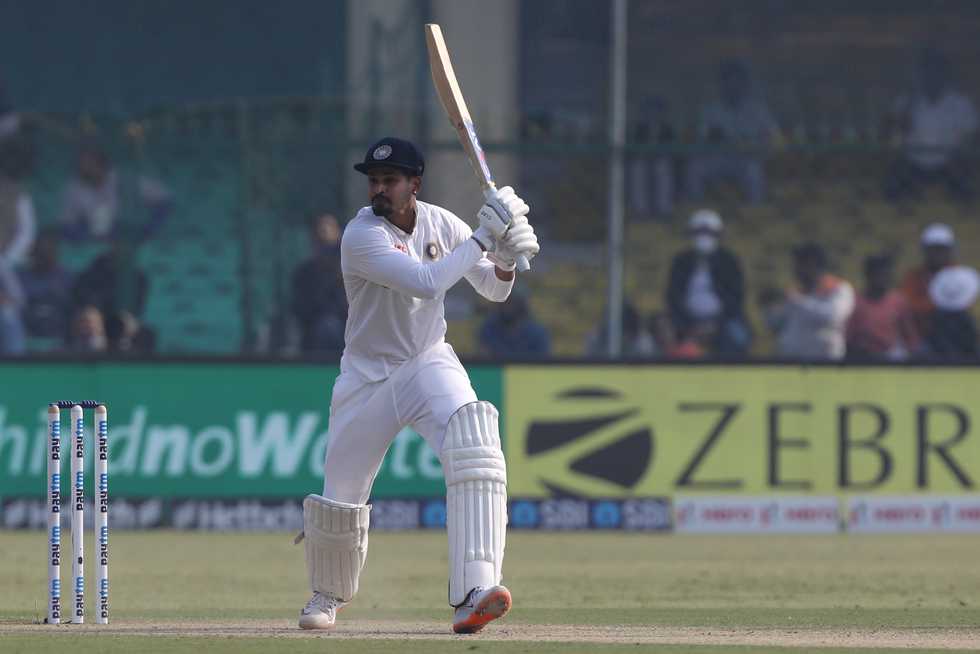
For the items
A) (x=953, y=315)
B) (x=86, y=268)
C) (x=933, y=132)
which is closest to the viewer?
(x=953, y=315)

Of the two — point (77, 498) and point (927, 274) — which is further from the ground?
point (927, 274)

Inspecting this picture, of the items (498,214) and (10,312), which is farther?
(10,312)

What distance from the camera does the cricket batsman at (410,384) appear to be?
278 inches

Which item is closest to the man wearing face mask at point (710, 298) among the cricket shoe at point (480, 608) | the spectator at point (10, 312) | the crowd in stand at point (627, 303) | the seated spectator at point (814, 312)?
the crowd in stand at point (627, 303)

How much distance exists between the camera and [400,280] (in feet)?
23.3

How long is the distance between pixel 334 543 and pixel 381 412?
0.58 meters

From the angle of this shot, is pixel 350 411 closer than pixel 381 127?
Yes

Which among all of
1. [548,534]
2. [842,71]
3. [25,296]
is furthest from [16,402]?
[842,71]

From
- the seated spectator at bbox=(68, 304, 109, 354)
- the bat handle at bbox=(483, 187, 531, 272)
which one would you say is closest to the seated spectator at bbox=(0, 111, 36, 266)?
the seated spectator at bbox=(68, 304, 109, 354)

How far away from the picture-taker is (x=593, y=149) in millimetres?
14281

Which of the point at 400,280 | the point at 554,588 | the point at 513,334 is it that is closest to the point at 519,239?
the point at 400,280

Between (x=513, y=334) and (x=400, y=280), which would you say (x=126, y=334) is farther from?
(x=400, y=280)

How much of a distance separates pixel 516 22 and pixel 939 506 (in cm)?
660

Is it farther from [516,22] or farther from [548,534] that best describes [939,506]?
[516,22]
